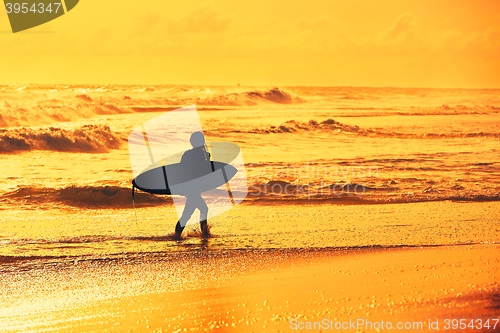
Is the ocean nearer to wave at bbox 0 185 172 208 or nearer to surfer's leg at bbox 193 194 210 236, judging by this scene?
wave at bbox 0 185 172 208

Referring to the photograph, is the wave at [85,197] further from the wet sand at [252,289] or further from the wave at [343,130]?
the wave at [343,130]

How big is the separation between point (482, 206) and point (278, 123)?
62.4 feet

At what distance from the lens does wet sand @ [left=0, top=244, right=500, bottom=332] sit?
5184mm

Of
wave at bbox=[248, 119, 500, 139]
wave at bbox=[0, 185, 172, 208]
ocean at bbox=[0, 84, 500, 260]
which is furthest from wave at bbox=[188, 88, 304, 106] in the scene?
wave at bbox=[0, 185, 172, 208]

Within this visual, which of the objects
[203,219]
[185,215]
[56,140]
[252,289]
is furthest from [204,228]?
[56,140]

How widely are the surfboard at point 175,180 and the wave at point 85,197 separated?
324cm

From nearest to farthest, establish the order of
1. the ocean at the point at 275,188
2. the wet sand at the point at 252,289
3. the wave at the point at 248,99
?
1. the wet sand at the point at 252,289
2. the ocean at the point at 275,188
3. the wave at the point at 248,99

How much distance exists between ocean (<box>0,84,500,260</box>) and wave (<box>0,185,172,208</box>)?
23 millimetres

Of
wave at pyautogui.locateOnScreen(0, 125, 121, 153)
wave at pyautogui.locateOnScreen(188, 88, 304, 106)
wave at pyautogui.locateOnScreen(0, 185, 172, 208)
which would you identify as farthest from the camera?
wave at pyautogui.locateOnScreen(188, 88, 304, 106)

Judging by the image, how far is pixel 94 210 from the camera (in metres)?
10.9

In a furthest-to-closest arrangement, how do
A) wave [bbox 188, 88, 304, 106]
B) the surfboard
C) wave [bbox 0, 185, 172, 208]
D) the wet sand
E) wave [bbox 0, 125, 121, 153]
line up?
wave [bbox 188, 88, 304, 106] < wave [bbox 0, 125, 121, 153] < wave [bbox 0, 185, 172, 208] < the surfboard < the wet sand

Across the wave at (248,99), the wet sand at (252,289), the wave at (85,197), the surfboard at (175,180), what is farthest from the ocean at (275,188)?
the wave at (248,99)

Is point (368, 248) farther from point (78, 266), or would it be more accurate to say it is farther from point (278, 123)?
point (278, 123)

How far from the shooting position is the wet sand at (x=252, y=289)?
17.0 feet
